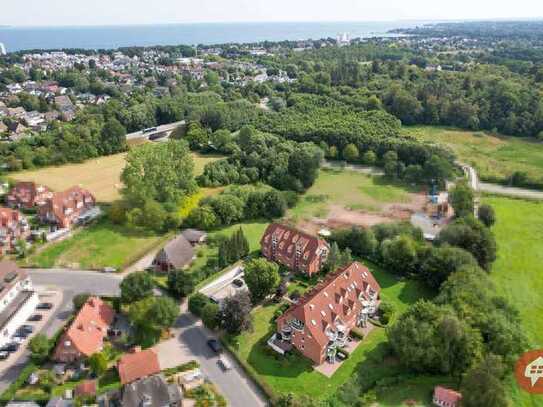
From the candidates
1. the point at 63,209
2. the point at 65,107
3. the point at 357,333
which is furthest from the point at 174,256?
the point at 65,107

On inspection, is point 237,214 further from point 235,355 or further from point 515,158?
point 515,158

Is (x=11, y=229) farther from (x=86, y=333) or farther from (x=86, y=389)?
(x=86, y=389)

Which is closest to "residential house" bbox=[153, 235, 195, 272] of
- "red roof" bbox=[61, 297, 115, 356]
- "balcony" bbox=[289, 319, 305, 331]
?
"red roof" bbox=[61, 297, 115, 356]

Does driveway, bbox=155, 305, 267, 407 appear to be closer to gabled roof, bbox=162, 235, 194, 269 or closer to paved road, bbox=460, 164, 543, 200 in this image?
gabled roof, bbox=162, 235, 194, 269

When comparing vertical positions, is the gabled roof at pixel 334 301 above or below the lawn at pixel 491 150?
above

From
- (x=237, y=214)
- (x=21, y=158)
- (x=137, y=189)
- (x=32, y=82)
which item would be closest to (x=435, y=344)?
(x=237, y=214)
